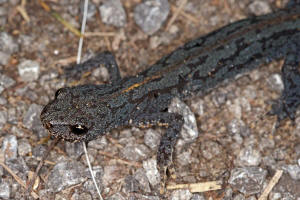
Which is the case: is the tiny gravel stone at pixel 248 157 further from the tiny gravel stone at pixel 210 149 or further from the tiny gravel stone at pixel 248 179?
the tiny gravel stone at pixel 210 149

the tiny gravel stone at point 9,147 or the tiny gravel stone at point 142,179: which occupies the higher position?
the tiny gravel stone at point 9,147

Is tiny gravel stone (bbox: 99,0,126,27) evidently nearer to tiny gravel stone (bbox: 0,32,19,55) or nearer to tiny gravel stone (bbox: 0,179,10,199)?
tiny gravel stone (bbox: 0,32,19,55)

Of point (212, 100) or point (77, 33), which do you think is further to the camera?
point (77, 33)

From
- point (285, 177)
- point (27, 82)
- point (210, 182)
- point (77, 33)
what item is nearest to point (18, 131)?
point (27, 82)

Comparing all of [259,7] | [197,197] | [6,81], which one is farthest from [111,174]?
[259,7]

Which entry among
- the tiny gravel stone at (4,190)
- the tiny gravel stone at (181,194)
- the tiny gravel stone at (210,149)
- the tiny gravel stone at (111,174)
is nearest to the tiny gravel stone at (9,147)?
the tiny gravel stone at (4,190)

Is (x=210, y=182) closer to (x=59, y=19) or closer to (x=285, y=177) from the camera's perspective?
(x=285, y=177)
